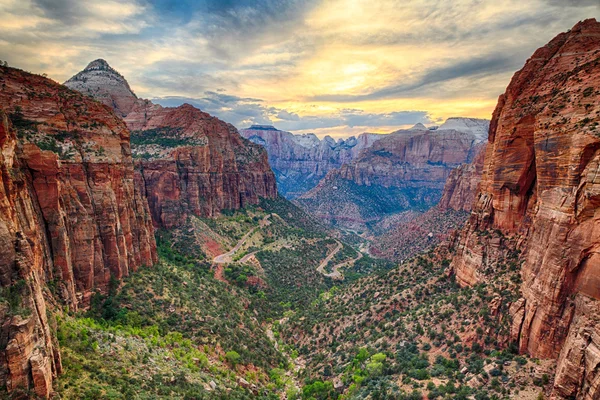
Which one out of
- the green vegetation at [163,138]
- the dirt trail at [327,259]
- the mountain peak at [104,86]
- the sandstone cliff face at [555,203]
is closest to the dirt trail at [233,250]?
the dirt trail at [327,259]

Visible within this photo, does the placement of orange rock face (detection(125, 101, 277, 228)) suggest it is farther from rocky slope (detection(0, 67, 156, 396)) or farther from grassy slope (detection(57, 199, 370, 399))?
rocky slope (detection(0, 67, 156, 396))

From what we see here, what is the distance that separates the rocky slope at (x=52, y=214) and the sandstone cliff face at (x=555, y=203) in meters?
40.6

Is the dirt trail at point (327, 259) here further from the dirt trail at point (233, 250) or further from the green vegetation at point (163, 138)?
the green vegetation at point (163, 138)

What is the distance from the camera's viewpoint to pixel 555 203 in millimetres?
32188

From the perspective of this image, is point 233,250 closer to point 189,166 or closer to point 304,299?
point 304,299

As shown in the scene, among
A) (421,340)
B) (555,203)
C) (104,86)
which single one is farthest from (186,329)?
(104,86)

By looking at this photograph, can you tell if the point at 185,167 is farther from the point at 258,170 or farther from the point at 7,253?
the point at 7,253

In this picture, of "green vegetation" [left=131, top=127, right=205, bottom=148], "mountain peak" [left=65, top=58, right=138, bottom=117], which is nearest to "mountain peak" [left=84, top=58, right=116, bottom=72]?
"mountain peak" [left=65, top=58, right=138, bottom=117]

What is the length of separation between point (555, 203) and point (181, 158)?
90.1 metres

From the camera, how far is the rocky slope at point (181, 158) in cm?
8844

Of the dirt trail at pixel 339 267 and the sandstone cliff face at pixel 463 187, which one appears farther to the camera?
the sandstone cliff face at pixel 463 187

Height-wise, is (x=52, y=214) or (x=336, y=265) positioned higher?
(x=52, y=214)

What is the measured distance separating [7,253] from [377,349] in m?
44.9

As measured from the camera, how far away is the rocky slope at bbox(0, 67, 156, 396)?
2458 centimetres
